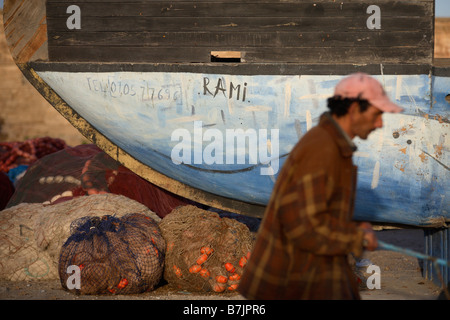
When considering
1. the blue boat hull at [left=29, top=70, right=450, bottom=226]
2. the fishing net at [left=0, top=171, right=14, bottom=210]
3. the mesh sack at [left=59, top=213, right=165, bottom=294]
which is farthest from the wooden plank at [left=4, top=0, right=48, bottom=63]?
the fishing net at [left=0, top=171, right=14, bottom=210]

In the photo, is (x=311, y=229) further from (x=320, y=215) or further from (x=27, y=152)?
(x=27, y=152)

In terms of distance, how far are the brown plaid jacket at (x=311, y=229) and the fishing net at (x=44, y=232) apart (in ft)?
10.9

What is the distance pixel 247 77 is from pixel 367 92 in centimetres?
273

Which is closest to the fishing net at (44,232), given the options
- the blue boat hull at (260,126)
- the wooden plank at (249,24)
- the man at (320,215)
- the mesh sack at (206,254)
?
the mesh sack at (206,254)

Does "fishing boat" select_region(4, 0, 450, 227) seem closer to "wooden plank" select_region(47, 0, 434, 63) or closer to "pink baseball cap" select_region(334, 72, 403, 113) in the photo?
"wooden plank" select_region(47, 0, 434, 63)

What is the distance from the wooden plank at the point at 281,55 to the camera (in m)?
5.18

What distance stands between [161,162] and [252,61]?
129 cm

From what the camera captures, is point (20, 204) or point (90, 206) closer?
point (90, 206)

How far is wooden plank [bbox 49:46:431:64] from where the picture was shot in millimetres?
5184

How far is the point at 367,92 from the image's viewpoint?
102 inches
